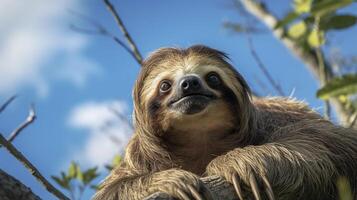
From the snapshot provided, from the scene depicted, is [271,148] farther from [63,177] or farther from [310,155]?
[63,177]

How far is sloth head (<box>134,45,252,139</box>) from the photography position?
5.47m

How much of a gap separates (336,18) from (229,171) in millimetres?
1472

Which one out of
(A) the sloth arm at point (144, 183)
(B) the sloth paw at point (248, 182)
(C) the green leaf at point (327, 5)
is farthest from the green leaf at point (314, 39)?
(C) the green leaf at point (327, 5)

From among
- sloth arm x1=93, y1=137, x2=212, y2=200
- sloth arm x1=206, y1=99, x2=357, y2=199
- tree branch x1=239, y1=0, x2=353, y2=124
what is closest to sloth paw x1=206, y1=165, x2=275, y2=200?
sloth arm x1=206, y1=99, x2=357, y2=199

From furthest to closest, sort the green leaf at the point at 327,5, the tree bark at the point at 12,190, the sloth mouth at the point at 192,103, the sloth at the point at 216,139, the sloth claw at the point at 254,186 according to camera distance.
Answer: the sloth mouth at the point at 192,103
the sloth at the point at 216,139
the sloth claw at the point at 254,186
the tree bark at the point at 12,190
the green leaf at the point at 327,5

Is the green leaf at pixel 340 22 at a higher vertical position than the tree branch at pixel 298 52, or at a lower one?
higher

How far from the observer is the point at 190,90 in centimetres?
545

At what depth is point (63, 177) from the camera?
7.08 meters

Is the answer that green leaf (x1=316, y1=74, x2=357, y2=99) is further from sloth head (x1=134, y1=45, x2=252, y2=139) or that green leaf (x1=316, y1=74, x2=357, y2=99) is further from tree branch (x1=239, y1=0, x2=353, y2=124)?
tree branch (x1=239, y1=0, x2=353, y2=124)

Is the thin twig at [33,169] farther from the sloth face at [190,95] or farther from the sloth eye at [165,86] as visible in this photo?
the sloth eye at [165,86]

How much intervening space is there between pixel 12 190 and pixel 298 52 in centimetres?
949

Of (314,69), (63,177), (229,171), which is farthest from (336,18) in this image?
(314,69)

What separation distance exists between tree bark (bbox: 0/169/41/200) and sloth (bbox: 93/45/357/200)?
1586mm

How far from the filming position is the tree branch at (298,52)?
8.96 meters
